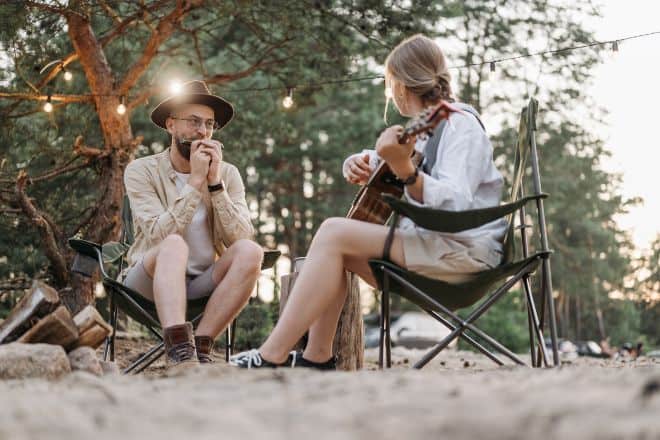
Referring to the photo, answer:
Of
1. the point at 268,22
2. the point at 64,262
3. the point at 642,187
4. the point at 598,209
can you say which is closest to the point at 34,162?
the point at 64,262

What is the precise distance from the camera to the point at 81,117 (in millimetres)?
7840

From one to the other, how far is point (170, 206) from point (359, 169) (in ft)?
2.72

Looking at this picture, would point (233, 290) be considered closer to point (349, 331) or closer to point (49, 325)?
point (49, 325)

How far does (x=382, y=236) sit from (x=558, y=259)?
1549cm

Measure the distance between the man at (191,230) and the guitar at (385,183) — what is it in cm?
54

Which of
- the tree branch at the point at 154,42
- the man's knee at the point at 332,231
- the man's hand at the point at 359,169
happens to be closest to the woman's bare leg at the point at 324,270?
the man's knee at the point at 332,231

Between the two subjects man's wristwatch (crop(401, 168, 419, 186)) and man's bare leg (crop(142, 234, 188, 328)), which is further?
man's bare leg (crop(142, 234, 188, 328))

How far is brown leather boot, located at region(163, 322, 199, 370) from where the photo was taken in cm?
280

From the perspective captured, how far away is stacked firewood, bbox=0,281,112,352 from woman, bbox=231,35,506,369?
1.77 ft

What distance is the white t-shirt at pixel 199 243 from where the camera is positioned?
11.0 ft

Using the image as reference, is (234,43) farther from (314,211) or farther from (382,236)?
(382,236)

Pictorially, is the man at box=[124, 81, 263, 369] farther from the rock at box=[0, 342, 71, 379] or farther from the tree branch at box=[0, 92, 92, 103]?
the tree branch at box=[0, 92, 92, 103]

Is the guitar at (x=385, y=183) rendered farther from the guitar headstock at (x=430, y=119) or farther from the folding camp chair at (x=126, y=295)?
the folding camp chair at (x=126, y=295)

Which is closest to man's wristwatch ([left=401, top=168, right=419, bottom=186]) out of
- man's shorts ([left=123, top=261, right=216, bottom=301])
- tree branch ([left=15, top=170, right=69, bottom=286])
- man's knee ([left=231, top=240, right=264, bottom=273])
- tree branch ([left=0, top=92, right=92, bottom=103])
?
man's knee ([left=231, top=240, right=264, bottom=273])
